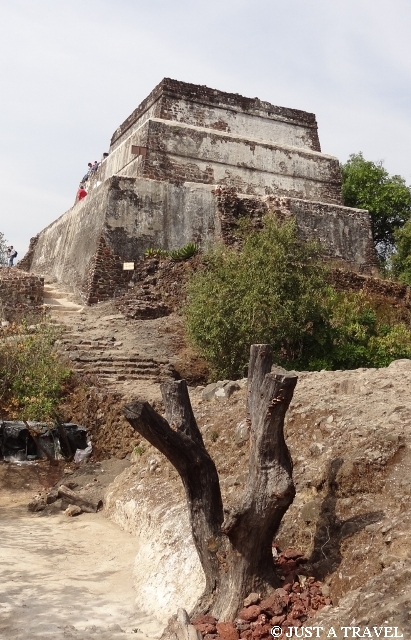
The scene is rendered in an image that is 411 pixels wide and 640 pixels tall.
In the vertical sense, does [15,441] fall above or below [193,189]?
below

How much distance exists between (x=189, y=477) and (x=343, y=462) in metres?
1.36

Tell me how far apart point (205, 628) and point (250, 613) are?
315mm

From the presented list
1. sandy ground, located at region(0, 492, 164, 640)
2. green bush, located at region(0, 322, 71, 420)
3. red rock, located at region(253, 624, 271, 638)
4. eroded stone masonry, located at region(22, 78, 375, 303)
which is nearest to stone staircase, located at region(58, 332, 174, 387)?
green bush, located at region(0, 322, 71, 420)

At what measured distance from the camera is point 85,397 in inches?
422

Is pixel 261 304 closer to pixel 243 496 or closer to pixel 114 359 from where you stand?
pixel 114 359

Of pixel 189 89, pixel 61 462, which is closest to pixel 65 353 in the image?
pixel 61 462

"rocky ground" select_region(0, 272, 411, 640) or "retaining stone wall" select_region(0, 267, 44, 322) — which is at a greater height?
"retaining stone wall" select_region(0, 267, 44, 322)

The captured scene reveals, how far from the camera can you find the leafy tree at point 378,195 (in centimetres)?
2505

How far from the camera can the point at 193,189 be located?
17.3 m

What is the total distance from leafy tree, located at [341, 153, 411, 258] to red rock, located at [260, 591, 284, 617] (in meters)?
22.0

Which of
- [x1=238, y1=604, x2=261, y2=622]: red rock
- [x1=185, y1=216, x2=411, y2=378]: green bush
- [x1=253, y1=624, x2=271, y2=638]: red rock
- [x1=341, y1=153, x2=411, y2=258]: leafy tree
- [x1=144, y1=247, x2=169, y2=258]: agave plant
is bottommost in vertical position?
[x1=253, y1=624, x2=271, y2=638]: red rock

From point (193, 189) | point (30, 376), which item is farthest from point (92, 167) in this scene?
point (30, 376)

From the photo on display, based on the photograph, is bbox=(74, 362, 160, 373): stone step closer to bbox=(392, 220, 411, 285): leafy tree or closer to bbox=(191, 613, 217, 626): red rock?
bbox=(191, 613, 217, 626): red rock

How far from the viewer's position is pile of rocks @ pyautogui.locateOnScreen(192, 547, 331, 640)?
418 cm
